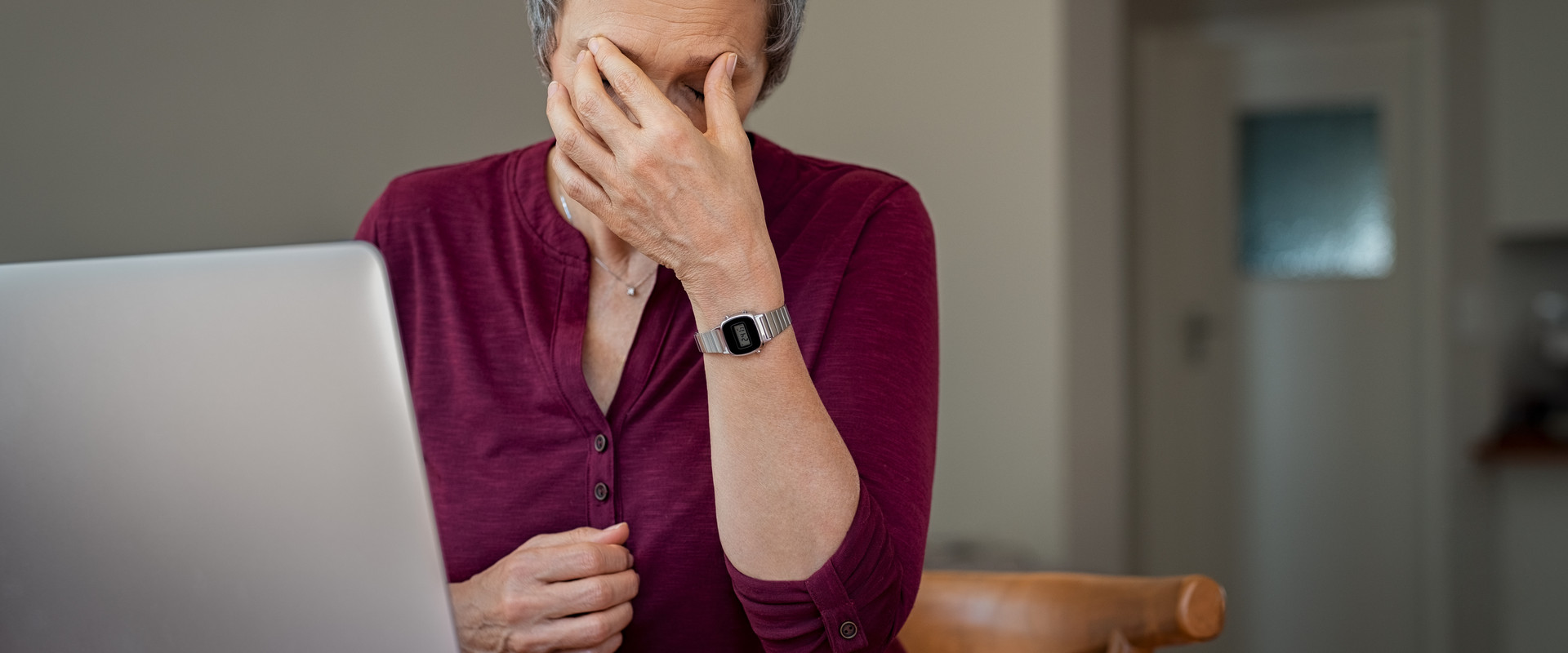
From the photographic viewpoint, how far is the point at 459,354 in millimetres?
950

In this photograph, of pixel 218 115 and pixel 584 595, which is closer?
pixel 584 595

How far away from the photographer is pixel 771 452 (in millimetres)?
719

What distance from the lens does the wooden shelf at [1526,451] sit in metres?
3.01

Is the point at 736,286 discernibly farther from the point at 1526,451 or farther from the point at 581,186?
the point at 1526,451

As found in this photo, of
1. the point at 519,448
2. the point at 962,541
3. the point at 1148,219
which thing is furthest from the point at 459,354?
the point at 1148,219

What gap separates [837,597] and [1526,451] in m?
3.05

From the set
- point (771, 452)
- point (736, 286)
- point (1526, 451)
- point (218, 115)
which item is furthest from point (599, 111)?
point (1526, 451)

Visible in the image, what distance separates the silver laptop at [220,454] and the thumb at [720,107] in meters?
0.30

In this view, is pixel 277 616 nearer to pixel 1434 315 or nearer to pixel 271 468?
pixel 271 468

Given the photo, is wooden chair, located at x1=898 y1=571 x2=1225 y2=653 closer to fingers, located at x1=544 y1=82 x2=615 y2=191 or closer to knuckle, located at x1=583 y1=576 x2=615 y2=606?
knuckle, located at x1=583 y1=576 x2=615 y2=606

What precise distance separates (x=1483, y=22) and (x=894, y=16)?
Result: 1.99 m

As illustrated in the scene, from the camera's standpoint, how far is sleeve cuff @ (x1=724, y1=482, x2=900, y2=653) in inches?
29.0

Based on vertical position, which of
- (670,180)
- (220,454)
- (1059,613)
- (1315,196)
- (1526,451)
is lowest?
(1526,451)

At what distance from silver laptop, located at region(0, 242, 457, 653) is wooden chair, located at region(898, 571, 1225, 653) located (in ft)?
2.23
